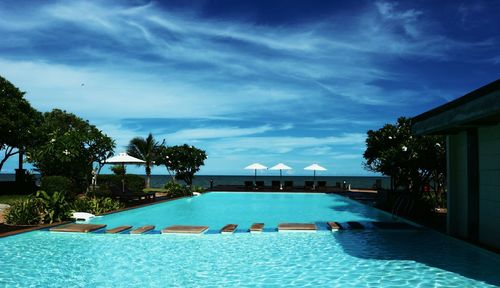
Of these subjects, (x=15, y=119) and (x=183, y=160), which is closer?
(x=15, y=119)

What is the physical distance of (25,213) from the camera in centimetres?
1192

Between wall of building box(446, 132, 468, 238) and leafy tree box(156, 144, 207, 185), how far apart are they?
75.3 feet

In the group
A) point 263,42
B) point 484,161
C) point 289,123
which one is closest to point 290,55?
point 263,42

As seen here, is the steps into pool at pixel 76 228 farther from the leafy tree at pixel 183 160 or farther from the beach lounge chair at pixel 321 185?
the beach lounge chair at pixel 321 185

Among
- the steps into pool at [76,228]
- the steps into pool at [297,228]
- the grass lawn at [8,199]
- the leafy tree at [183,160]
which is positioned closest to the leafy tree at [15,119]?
the grass lawn at [8,199]

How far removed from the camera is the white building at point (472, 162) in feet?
25.0

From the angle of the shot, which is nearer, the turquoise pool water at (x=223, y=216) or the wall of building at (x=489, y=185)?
the wall of building at (x=489, y=185)

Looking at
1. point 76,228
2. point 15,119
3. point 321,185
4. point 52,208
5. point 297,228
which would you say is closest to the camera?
point 76,228

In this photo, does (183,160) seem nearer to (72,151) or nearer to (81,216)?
(72,151)

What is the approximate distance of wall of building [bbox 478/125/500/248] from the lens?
8.18m

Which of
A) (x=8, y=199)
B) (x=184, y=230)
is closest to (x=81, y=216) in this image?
(x=184, y=230)

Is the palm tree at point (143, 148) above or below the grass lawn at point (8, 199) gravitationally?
above

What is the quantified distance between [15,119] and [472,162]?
25.7 meters

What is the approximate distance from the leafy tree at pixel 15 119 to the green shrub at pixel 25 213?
14293mm
